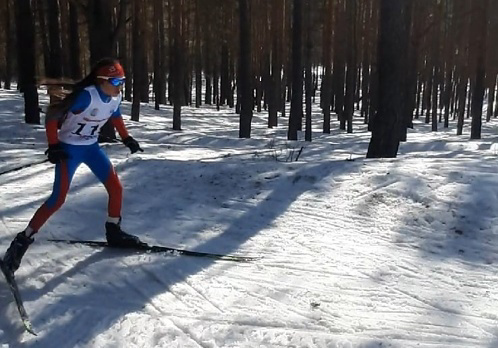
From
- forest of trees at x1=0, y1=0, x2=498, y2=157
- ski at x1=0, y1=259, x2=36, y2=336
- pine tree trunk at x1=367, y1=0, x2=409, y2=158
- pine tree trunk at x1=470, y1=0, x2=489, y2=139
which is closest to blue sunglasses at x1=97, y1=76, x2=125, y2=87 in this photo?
forest of trees at x1=0, y1=0, x2=498, y2=157

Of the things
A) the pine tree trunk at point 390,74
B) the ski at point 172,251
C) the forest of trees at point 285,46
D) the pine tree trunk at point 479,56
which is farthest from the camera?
the pine tree trunk at point 479,56

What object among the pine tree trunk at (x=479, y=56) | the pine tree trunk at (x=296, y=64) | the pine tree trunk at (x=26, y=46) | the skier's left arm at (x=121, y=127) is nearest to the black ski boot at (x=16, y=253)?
the skier's left arm at (x=121, y=127)

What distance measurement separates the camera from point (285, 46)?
3281cm

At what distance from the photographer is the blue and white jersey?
4.87 meters

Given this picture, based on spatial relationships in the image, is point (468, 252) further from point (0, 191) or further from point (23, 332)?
point (0, 191)

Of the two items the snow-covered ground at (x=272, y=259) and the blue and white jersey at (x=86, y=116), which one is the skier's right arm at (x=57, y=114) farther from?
the snow-covered ground at (x=272, y=259)

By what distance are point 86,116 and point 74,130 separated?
170 millimetres

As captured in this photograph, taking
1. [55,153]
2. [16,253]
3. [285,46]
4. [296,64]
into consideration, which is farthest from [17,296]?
[285,46]

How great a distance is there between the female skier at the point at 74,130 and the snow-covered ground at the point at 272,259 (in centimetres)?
36

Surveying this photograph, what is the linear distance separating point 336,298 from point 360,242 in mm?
1475

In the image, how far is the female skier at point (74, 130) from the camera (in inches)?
188

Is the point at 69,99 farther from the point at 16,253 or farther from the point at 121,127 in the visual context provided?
the point at 16,253

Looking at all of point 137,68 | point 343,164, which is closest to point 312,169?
point 343,164

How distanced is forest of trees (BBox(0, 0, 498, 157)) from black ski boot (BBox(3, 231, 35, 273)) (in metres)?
1.65
